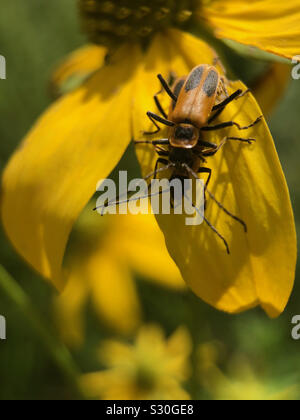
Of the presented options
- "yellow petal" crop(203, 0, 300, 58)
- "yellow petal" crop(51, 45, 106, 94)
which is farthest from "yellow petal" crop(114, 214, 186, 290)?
"yellow petal" crop(203, 0, 300, 58)

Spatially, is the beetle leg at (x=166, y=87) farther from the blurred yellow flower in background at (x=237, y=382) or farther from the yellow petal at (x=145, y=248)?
the yellow petal at (x=145, y=248)

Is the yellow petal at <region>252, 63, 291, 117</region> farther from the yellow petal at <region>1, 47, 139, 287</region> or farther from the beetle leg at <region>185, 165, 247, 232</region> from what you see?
the beetle leg at <region>185, 165, 247, 232</region>

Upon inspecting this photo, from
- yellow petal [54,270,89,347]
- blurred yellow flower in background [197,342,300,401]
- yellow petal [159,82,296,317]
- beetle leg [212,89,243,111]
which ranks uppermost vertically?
yellow petal [54,270,89,347]

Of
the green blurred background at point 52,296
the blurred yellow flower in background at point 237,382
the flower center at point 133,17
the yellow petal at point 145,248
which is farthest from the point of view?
the yellow petal at point 145,248

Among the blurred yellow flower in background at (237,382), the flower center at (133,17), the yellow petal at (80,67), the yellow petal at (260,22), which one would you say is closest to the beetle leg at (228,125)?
the yellow petal at (260,22)

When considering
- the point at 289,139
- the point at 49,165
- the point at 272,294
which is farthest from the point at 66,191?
the point at 289,139

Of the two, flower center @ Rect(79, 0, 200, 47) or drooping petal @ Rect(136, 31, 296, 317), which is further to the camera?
flower center @ Rect(79, 0, 200, 47)

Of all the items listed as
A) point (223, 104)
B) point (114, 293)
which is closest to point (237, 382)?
point (114, 293)
